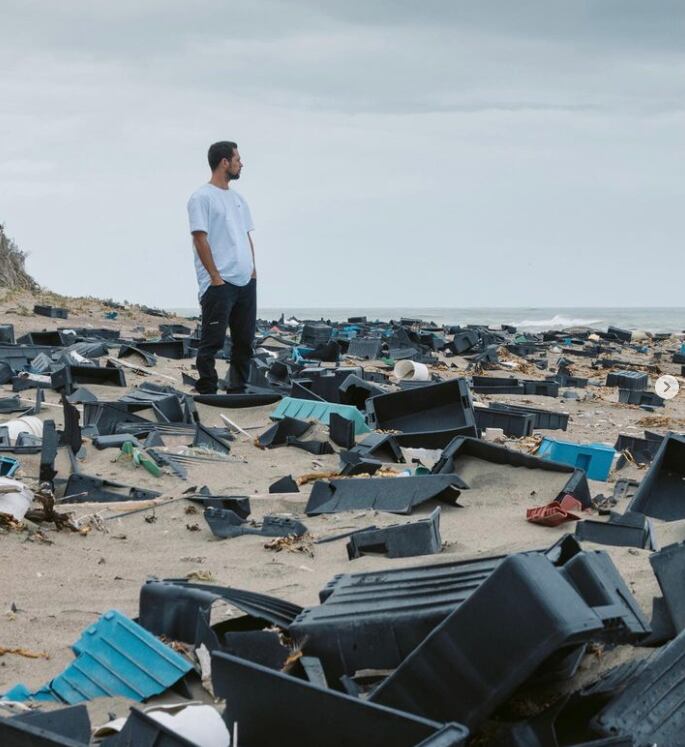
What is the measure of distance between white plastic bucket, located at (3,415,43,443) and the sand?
1.63 ft

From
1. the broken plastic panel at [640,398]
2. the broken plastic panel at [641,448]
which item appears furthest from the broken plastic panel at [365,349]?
the broken plastic panel at [641,448]

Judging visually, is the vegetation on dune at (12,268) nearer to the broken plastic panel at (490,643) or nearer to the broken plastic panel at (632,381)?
the broken plastic panel at (632,381)

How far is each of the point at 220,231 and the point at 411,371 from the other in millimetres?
3234

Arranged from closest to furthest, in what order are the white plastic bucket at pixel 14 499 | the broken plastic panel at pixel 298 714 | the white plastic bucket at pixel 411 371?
the broken plastic panel at pixel 298 714 → the white plastic bucket at pixel 14 499 → the white plastic bucket at pixel 411 371

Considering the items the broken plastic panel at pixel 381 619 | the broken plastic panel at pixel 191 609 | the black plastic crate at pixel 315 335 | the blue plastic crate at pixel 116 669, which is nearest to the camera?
the broken plastic panel at pixel 381 619

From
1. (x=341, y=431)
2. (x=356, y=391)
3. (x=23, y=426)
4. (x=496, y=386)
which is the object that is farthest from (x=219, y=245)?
(x=496, y=386)

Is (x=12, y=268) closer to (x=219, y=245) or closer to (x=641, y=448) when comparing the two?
(x=219, y=245)

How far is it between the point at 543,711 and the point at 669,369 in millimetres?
14254

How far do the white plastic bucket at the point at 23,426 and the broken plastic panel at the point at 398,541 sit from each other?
9.49 feet

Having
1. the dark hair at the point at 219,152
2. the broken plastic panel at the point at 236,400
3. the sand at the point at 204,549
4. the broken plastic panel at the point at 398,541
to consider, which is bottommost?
the sand at the point at 204,549

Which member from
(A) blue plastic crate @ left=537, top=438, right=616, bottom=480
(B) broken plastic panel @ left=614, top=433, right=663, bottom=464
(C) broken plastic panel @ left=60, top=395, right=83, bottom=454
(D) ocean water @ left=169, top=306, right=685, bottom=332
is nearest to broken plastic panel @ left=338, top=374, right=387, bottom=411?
(B) broken plastic panel @ left=614, top=433, right=663, bottom=464

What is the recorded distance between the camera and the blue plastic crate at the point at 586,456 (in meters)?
5.68

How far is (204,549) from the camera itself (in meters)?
3.96

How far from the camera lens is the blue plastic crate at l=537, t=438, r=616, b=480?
5.68 metres
